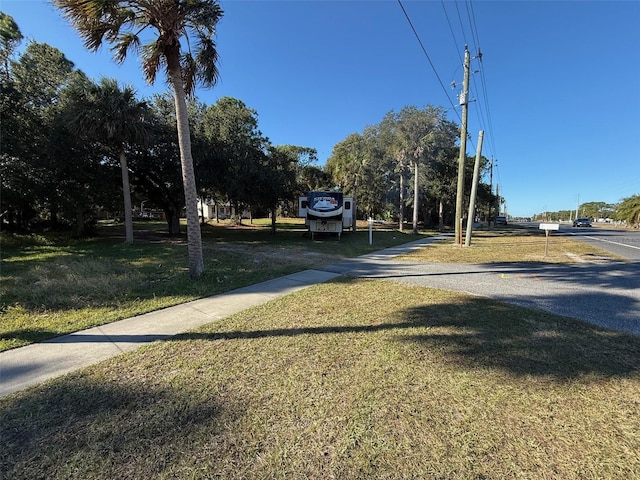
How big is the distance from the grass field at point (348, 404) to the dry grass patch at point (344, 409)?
13 mm

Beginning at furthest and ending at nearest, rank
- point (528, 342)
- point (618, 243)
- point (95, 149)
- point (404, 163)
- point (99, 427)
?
point (404, 163) < point (618, 243) < point (95, 149) < point (528, 342) < point (99, 427)

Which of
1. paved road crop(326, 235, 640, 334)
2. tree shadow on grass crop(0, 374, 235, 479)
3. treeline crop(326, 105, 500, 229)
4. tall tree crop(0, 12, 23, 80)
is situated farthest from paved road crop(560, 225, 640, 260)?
tall tree crop(0, 12, 23, 80)

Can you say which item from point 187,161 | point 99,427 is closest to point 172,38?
point 187,161

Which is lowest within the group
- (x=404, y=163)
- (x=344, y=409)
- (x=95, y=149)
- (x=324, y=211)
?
(x=344, y=409)

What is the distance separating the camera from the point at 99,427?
2242 millimetres

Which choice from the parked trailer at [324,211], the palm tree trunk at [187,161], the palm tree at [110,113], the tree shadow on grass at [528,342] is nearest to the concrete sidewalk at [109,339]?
the palm tree trunk at [187,161]

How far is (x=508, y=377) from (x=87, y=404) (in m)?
3.75

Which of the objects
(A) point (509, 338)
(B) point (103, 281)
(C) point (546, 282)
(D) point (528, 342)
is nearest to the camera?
(D) point (528, 342)

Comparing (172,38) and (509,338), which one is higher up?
(172,38)

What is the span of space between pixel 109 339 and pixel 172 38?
6.35 meters

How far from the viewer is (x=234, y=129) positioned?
17.5 metres

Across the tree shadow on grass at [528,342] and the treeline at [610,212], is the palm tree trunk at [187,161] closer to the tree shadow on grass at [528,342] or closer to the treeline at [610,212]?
the tree shadow on grass at [528,342]

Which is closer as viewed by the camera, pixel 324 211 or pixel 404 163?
pixel 324 211

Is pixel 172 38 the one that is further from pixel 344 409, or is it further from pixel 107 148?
pixel 107 148
